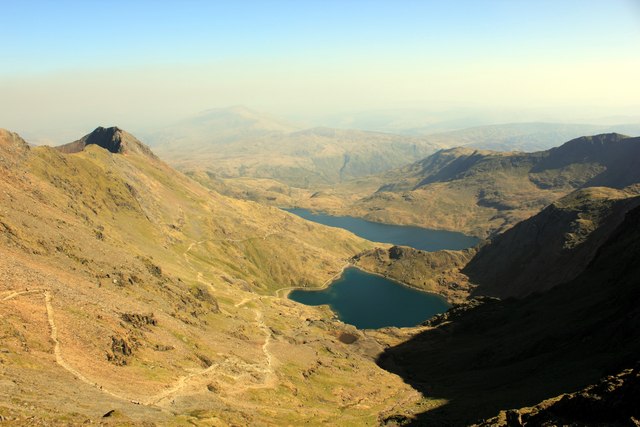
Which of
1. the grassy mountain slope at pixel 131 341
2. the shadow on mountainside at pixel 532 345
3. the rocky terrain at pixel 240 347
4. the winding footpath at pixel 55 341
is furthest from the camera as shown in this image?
the shadow on mountainside at pixel 532 345

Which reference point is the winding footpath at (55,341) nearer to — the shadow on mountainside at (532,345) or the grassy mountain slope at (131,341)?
the grassy mountain slope at (131,341)

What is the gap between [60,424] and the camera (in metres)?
45.2

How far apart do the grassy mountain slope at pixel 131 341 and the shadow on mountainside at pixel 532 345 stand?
44.4 ft

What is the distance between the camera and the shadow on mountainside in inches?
3241

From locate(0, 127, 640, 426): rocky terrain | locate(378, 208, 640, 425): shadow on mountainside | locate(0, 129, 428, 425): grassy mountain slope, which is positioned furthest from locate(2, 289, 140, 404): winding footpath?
locate(378, 208, 640, 425): shadow on mountainside

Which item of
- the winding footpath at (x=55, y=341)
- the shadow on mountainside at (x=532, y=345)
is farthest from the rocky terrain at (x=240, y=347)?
the shadow on mountainside at (x=532, y=345)

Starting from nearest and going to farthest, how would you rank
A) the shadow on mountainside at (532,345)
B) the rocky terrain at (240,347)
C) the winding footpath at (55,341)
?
the rocky terrain at (240,347), the winding footpath at (55,341), the shadow on mountainside at (532,345)

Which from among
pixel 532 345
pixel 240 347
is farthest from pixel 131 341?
pixel 532 345

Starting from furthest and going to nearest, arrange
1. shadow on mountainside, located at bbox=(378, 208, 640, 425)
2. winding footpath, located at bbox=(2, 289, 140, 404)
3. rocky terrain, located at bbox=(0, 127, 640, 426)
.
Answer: shadow on mountainside, located at bbox=(378, 208, 640, 425) → winding footpath, located at bbox=(2, 289, 140, 404) → rocky terrain, located at bbox=(0, 127, 640, 426)

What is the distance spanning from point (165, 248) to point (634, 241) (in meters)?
178

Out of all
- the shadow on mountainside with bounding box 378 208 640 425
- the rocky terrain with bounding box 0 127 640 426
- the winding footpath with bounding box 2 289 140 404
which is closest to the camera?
the rocky terrain with bounding box 0 127 640 426

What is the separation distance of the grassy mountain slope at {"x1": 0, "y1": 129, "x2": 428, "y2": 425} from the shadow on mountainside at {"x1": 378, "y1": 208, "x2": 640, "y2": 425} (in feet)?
44.4

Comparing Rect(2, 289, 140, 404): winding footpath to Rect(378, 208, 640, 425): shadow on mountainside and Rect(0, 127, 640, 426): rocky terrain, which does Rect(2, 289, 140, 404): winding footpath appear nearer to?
Rect(0, 127, 640, 426): rocky terrain

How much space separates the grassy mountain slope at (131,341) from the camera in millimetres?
61250
